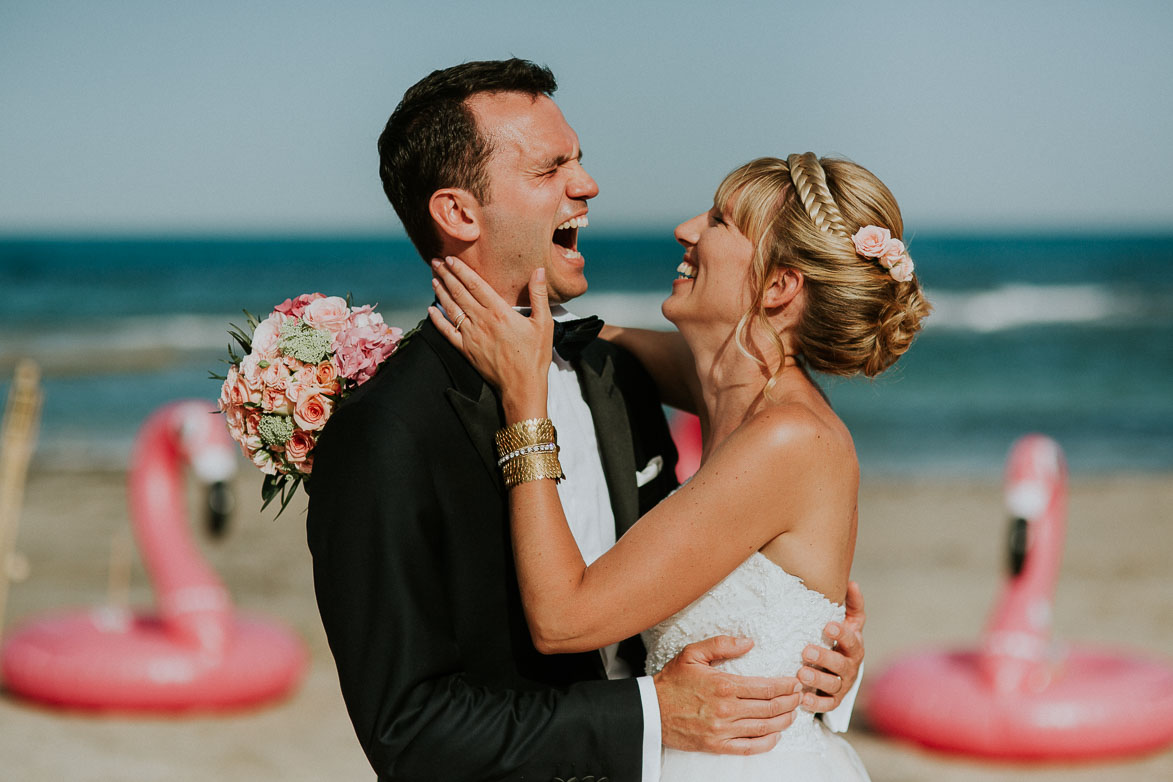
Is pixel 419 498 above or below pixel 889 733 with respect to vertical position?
above

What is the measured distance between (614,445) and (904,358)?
26481mm

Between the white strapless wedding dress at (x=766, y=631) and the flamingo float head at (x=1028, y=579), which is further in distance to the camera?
the flamingo float head at (x=1028, y=579)

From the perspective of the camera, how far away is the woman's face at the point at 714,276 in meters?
3.16

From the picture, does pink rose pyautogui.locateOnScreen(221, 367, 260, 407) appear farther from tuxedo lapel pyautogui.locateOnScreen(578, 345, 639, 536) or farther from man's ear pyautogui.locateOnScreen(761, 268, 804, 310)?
man's ear pyautogui.locateOnScreen(761, 268, 804, 310)

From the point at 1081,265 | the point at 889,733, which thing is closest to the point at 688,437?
the point at 889,733

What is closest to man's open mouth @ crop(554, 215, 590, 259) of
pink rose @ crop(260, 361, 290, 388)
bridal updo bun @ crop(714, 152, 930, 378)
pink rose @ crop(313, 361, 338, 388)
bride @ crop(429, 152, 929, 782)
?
bride @ crop(429, 152, 929, 782)

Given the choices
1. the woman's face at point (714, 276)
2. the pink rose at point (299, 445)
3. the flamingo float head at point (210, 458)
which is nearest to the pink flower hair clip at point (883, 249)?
the woman's face at point (714, 276)

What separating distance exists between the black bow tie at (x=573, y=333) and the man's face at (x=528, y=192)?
0.11 m

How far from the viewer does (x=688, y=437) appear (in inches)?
306

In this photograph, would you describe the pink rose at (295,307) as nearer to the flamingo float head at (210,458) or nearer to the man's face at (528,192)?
the man's face at (528,192)

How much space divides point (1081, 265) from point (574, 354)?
63.4 metres

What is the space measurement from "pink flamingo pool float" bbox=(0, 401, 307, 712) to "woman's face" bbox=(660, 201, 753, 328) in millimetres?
5711

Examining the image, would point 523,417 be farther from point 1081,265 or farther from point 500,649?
point 1081,265

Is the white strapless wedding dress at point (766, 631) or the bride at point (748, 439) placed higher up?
the bride at point (748, 439)
